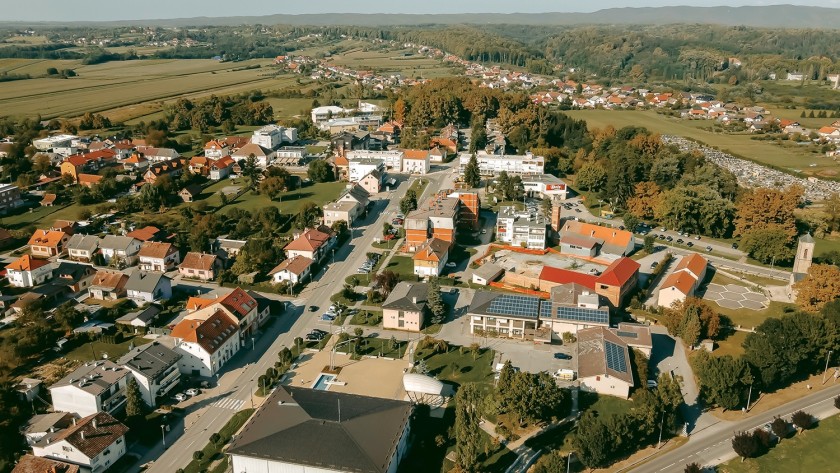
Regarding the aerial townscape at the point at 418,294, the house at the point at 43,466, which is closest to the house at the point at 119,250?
the aerial townscape at the point at 418,294

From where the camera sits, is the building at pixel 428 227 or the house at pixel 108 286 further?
the building at pixel 428 227

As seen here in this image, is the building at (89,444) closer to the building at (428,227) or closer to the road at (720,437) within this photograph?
the road at (720,437)

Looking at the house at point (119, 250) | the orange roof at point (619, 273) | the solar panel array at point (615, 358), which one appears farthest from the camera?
the house at point (119, 250)

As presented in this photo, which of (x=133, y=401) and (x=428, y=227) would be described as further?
(x=428, y=227)

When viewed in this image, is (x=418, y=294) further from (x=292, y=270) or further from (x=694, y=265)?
(x=694, y=265)

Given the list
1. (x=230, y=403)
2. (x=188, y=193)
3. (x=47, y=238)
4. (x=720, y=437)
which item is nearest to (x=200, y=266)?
(x=47, y=238)

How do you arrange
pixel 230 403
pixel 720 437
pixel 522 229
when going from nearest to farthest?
pixel 720 437, pixel 230 403, pixel 522 229
